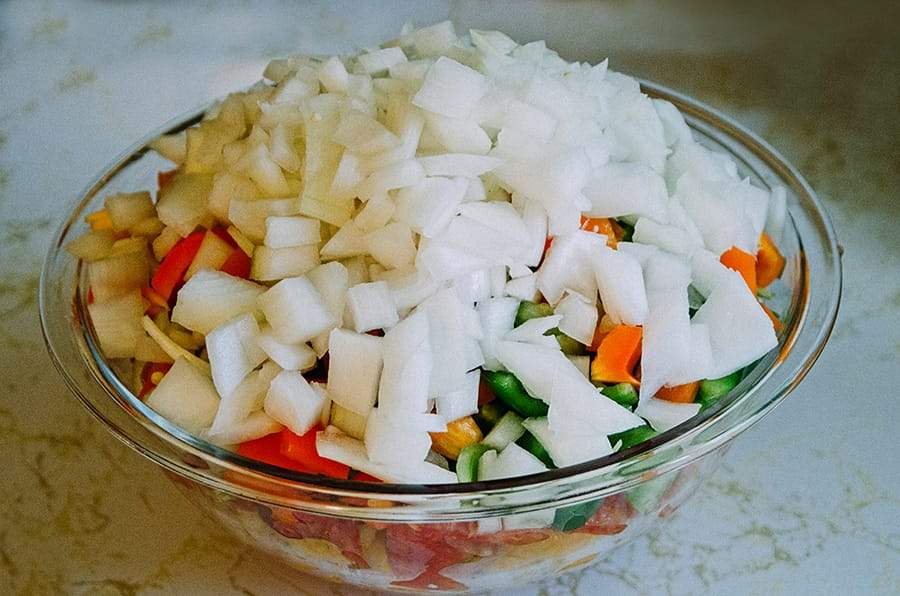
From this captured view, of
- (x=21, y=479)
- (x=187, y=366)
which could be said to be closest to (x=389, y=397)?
(x=187, y=366)

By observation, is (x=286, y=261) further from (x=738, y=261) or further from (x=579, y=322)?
(x=738, y=261)

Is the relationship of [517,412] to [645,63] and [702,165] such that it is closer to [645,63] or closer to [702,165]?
[702,165]

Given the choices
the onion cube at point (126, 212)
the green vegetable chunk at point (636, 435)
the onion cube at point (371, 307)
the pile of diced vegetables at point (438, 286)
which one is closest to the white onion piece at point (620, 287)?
the pile of diced vegetables at point (438, 286)

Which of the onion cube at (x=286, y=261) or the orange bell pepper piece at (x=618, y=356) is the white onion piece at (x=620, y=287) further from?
the onion cube at (x=286, y=261)

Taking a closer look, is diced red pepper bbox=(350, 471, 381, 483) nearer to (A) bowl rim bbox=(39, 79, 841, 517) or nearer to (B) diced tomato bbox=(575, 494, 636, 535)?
(A) bowl rim bbox=(39, 79, 841, 517)

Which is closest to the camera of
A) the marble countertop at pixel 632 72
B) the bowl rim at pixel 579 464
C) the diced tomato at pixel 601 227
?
the bowl rim at pixel 579 464

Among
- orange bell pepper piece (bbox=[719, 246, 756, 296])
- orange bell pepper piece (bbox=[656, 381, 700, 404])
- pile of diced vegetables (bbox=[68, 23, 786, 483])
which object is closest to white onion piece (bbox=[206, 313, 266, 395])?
pile of diced vegetables (bbox=[68, 23, 786, 483])

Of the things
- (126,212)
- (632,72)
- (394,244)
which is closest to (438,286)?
(394,244)
